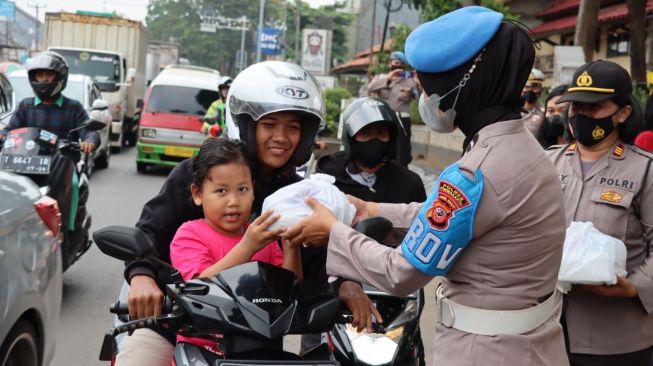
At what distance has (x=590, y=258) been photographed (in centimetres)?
329

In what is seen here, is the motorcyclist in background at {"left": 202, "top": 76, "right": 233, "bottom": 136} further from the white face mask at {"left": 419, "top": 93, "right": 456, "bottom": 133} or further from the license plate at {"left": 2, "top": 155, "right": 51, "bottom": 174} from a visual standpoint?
the white face mask at {"left": 419, "top": 93, "right": 456, "bottom": 133}

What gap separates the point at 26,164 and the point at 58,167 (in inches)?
12.1

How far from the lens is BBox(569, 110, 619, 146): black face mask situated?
11.8 feet

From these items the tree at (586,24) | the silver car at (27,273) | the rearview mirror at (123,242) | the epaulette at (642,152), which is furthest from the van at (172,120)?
the rearview mirror at (123,242)

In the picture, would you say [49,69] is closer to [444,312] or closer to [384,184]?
[384,184]

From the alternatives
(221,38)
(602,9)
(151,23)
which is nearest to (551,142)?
(602,9)

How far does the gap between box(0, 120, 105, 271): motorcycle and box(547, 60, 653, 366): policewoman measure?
425 centimetres

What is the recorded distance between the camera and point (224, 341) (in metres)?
2.56

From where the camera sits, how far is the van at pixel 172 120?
1570 centimetres

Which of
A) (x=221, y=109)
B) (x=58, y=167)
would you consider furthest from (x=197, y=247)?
(x=221, y=109)

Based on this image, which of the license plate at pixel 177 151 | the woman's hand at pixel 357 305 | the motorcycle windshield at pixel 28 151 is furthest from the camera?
the license plate at pixel 177 151

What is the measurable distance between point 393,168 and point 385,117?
306 mm

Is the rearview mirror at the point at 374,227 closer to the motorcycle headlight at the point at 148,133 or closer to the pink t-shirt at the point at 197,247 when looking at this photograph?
the pink t-shirt at the point at 197,247

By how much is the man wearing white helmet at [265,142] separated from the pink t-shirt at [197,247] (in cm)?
17
